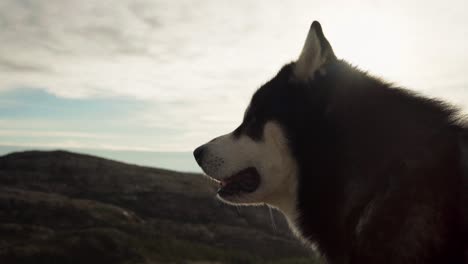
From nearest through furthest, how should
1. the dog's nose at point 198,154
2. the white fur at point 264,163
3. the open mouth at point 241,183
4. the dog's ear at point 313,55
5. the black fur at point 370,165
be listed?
the black fur at point 370,165 < the dog's ear at point 313,55 < the white fur at point 264,163 < the open mouth at point 241,183 < the dog's nose at point 198,154

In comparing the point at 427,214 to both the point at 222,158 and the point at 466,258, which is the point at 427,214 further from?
the point at 222,158

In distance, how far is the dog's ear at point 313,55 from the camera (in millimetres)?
7352

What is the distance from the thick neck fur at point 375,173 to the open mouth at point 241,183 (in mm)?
1002

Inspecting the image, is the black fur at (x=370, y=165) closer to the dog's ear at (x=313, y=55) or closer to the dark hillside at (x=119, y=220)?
the dog's ear at (x=313, y=55)

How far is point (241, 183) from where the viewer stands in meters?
8.92

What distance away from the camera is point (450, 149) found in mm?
6281

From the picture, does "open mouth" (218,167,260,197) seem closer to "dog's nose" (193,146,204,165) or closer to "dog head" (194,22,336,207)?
"dog head" (194,22,336,207)

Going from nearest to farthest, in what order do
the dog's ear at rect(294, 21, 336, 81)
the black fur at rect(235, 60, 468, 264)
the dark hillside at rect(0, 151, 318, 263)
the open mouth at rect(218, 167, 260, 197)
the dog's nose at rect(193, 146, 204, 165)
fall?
the black fur at rect(235, 60, 468, 264) < the dog's ear at rect(294, 21, 336, 81) < the open mouth at rect(218, 167, 260, 197) < the dog's nose at rect(193, 146, 204, 165) < the dark hillside at rect(0, 151, 318, 263)

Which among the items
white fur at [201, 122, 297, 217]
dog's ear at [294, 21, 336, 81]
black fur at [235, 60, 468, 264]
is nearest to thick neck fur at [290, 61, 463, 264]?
black fur at [235, 60, 468, 264]

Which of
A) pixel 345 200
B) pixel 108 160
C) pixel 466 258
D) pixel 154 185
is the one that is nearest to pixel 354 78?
pixel 345 200

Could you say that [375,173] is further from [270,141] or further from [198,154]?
[198,154]

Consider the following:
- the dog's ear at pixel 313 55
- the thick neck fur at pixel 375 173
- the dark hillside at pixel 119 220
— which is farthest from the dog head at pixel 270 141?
the dark hillside at pixel 119 220

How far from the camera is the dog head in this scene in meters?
7.86

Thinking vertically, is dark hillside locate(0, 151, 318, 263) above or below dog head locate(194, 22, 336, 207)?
below
